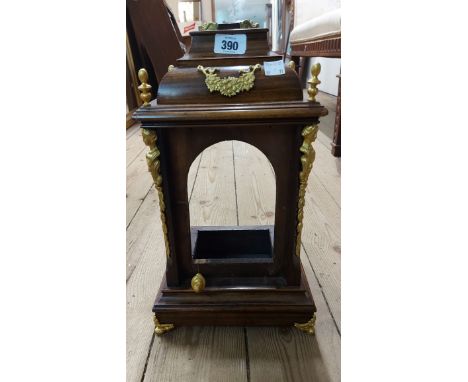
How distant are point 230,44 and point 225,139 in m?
0.22

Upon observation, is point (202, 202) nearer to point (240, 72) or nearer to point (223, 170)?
point (223, 170)

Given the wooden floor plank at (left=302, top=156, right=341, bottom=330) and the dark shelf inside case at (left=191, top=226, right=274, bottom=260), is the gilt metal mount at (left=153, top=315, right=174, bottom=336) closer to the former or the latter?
the dark shelf inside case at (left=191, top=226, right=274, bottom=260)

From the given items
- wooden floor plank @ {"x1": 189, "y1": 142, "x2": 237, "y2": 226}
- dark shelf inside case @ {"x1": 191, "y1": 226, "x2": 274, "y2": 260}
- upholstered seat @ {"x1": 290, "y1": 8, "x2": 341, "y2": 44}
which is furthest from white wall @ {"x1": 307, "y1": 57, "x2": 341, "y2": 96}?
dark shelf inside case @ {"x1": 191, "y1": 226, "x2": 274, "y2": 260}

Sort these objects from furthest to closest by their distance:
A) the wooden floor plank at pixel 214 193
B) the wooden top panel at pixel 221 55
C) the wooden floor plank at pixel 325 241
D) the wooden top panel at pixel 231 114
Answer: the wooden floor plank at pixel 214 193
the wooden floor plank at pixel 325 241
the wooden top panel at pixel 221 55
the wooden top panel at pixel 231 114

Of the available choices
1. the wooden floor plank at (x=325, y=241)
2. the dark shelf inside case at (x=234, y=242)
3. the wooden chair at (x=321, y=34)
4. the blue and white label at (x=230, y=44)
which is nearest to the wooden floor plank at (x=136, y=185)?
the dark shelf inside case at (x=234, y=242)

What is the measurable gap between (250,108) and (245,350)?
0.53 metres

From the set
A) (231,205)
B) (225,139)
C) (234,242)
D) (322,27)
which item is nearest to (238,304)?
(234,242)

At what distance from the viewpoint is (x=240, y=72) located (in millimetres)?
684

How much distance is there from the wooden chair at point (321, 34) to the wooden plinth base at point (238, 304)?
3.68 ft

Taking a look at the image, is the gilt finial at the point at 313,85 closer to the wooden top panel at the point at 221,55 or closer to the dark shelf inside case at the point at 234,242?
the wooden top panel at the point at 221,55

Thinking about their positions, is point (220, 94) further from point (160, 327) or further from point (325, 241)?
point (325, 241)

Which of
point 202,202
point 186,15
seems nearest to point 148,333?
point 202,202

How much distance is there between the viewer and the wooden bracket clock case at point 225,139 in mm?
653

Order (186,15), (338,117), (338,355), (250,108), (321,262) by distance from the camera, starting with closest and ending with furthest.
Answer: (250,108), (338,355), (321,262), (338,117), (186,15)
